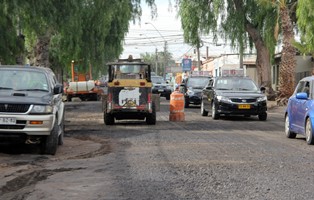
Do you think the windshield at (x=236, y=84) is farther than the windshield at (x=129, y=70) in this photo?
Yes

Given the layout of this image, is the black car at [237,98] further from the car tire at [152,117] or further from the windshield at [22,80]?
the windshield at [22,80]

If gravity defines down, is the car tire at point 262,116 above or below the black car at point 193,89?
below

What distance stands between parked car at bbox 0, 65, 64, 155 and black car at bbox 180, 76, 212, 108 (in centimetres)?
1840

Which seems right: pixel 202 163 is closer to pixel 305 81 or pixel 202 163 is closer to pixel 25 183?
pixel 25 183

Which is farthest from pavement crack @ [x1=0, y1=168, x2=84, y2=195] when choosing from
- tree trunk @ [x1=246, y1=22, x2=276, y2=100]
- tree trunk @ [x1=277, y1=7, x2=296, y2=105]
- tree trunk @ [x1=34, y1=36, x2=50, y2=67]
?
tree trunk @ [x1=246, y1=22, x2=276, y2=100]

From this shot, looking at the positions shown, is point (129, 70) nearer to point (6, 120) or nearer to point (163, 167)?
point (6, 120)

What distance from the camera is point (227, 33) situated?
34.3 meters

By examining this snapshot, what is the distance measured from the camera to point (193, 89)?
29.9 m

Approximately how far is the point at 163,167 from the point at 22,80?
14.0ft

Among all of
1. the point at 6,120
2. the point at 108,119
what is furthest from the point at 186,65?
the point at 6,120

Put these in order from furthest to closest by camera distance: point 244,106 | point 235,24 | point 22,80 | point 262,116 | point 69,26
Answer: point 235,24 → point 262,116 → point 69,26 → point 244,106 → point 22,80

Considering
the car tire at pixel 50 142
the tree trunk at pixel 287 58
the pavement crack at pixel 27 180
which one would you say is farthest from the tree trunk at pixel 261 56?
the pavement crack at pixel 27 180

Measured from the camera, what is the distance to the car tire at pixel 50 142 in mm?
10953

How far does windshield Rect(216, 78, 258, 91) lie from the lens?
21688 millimetres
